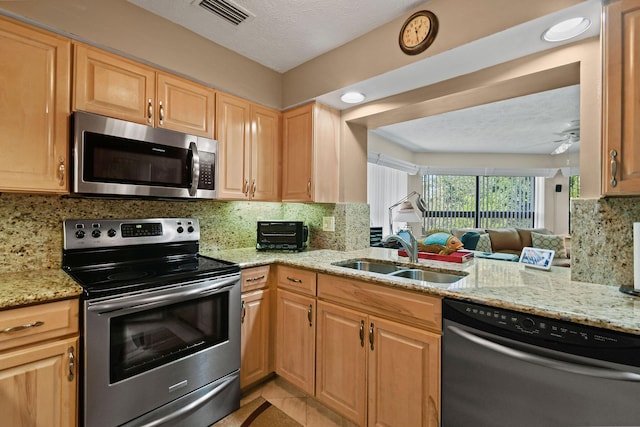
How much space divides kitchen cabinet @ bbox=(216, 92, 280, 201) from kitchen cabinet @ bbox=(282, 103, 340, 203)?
0.10m

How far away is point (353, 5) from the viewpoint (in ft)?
5.64

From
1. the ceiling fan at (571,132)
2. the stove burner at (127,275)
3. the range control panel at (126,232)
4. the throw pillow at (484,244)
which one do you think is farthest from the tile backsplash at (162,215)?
the throw pillow at (484,244)

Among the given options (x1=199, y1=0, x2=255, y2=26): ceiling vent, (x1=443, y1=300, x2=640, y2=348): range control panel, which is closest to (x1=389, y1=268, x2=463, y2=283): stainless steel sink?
(x1=443, y1=300, x2=640, y2=348): range control panel

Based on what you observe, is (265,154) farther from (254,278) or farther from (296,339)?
(296,339)

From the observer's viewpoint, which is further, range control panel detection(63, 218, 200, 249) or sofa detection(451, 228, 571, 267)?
sofa detection(451, 228, 571, 267)

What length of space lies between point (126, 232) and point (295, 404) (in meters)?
1.56

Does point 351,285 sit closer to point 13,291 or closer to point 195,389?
point 195,389

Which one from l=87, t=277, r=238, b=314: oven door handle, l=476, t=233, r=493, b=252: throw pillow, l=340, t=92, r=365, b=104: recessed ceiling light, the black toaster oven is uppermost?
l=340, t=92, r=365, b=104: recessed ceiling light

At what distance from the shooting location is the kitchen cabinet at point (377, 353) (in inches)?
55.1

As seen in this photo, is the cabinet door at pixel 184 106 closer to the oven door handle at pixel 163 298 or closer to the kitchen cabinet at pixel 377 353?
the oven door handle at pixel 163 298

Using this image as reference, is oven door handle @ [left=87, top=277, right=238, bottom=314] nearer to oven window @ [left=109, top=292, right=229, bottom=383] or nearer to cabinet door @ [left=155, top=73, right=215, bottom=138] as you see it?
oven window @ [left=109, top=292, right=229, bottom=383]

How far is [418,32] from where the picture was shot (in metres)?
1.70

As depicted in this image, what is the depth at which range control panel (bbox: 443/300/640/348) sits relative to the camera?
984 mm

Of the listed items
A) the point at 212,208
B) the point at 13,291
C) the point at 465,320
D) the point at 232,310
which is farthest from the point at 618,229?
the point at 13,291
